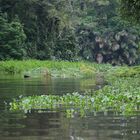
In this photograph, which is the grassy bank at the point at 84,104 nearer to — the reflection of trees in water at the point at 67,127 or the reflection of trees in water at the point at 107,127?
the reflection of trees in water at the point at 67,127

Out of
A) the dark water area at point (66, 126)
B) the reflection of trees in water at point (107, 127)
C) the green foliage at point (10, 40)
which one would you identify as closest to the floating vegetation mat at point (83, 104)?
the dark water area at point (66, 126)

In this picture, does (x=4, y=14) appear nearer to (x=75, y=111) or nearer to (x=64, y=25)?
(x=64, y=25)

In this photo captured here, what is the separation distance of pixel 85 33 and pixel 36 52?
18.9 meters

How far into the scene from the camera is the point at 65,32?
6725 cm

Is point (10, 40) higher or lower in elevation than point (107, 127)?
higher

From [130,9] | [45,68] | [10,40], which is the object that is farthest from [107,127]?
[10,40]

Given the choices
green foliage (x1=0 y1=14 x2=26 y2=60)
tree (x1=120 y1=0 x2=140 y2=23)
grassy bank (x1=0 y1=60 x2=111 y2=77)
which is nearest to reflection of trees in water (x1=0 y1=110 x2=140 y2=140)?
tree (x1=120 y1=0 x2=140 y2=23)

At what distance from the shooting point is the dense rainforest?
175ft

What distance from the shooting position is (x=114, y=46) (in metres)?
77.1

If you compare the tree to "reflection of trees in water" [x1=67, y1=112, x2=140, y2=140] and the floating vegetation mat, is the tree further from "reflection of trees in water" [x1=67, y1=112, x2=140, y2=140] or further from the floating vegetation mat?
"reflection of trees in water" [x1=67, y1=112, x2=140, y2=140]

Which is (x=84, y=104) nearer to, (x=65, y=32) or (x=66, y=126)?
(x=66, y=126)

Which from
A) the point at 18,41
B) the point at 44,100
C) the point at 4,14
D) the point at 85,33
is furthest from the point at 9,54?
the point at 44,100

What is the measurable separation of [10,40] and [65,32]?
16.2 metres

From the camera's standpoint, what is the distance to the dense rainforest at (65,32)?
53.3 m
